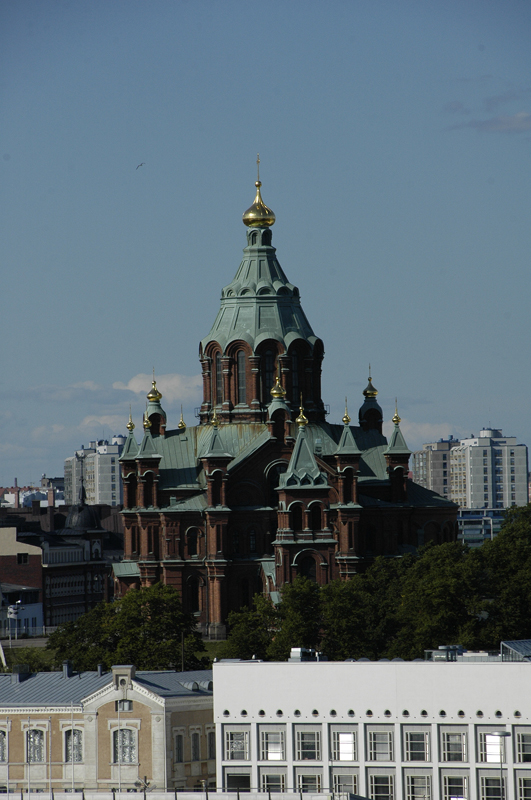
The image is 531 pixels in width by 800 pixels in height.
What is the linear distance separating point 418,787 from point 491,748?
9.80 feet

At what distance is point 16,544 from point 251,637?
89.0 metres

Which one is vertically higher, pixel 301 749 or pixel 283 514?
pixel 283 514

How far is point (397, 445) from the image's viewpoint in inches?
5399

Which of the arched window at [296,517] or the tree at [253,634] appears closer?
the tree at [253,634]

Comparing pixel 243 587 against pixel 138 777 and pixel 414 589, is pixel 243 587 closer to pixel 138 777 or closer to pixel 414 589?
pixel 414 589

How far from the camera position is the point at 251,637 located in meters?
98.9

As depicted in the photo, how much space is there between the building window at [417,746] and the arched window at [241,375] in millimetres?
64270

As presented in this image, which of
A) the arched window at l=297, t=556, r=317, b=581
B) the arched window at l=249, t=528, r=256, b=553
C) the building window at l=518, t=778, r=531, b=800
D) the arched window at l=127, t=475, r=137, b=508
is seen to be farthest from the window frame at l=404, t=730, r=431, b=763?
the arched window at l=127, t=475, r=137, b=508

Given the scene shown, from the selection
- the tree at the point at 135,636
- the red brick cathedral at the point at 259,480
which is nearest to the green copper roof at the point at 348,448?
the red brick cathedral at the point at 259,480

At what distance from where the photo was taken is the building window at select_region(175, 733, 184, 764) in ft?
250

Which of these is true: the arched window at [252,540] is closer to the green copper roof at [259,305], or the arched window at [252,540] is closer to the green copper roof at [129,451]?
the green copper roof at [129,451]

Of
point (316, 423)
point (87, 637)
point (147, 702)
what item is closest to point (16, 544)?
point (316, 423)

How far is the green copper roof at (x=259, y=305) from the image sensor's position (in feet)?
441

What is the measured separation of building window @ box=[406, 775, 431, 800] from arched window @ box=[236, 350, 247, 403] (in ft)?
213
